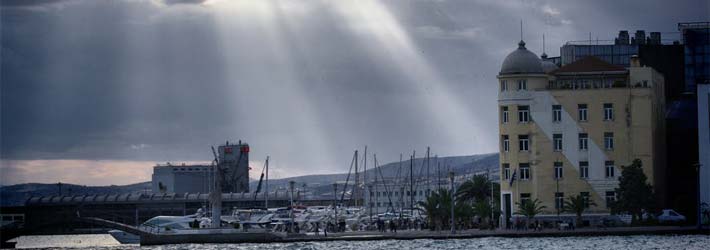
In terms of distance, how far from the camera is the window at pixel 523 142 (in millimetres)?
141000

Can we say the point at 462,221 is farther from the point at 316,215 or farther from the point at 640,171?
the point at 316,215

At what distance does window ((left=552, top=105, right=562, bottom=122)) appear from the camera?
140 m

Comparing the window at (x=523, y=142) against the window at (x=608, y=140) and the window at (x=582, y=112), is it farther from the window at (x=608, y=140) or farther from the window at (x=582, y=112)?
the window at (x=608, y=140)

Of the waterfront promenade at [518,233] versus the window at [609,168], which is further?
the window at [609,168]

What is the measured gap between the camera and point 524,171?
463 feet

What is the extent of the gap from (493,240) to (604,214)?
19.9 metres

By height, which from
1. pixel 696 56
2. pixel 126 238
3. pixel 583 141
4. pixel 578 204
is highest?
pixel 696 56

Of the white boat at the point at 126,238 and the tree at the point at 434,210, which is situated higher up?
the tree at the point at 434,210

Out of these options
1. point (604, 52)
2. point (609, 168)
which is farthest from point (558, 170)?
point (604, 52)

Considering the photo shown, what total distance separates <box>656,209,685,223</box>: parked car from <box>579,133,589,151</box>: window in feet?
29.8

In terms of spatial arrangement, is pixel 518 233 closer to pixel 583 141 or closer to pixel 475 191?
pixel 583 141

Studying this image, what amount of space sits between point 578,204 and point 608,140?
7828 millimetres

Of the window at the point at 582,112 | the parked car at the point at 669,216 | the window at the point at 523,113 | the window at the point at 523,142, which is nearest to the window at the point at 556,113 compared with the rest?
the window at the point at 582,112

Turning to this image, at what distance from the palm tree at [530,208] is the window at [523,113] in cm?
749
